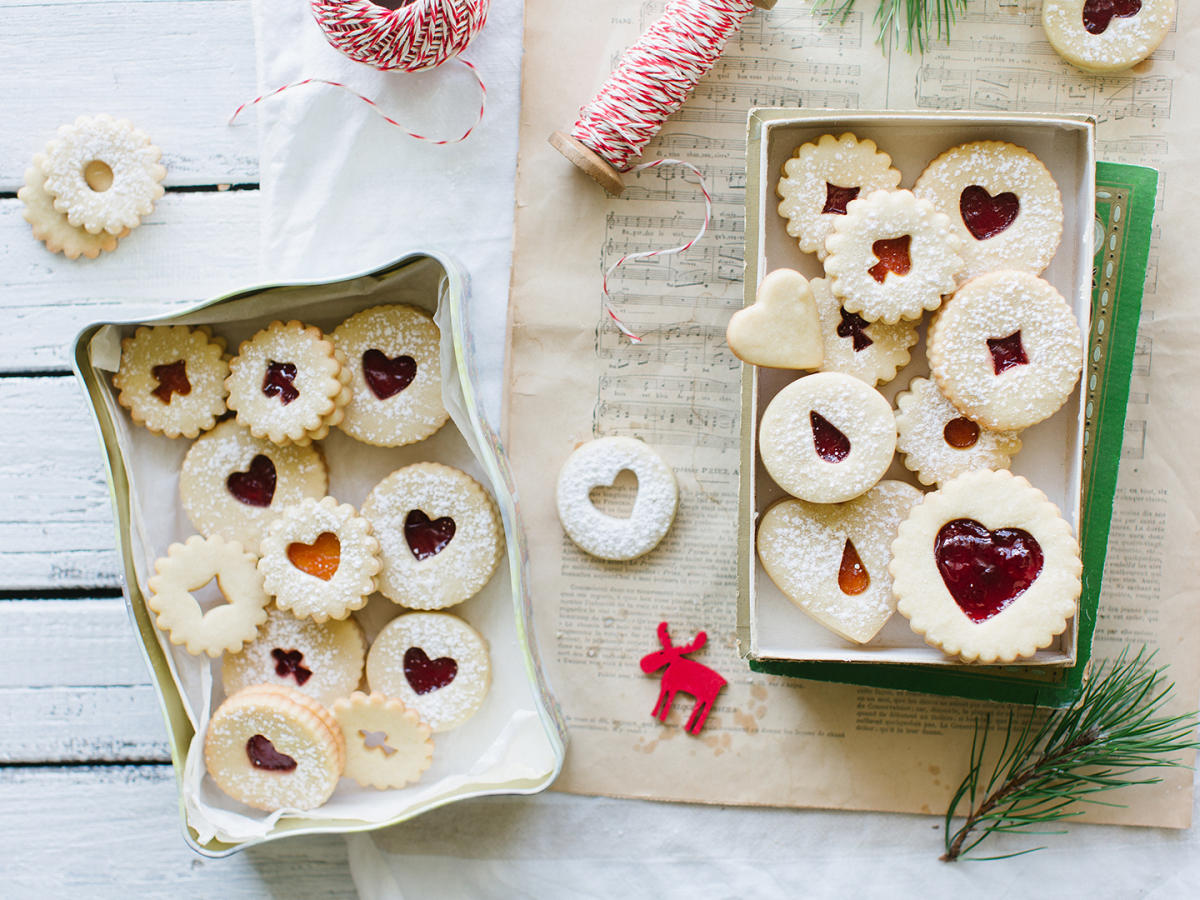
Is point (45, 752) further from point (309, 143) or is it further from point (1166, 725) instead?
point (1166, 725)

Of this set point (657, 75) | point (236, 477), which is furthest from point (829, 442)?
point (236, 477)

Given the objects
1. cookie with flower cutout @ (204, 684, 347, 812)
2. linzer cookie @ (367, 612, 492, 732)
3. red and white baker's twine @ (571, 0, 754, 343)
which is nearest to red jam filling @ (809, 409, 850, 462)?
red and white baker's twine @ (571, 0, 754, 343)

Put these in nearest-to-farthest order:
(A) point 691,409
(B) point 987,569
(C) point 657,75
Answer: (B) point 987,569
(C) point 657,75
(A) point 691,409

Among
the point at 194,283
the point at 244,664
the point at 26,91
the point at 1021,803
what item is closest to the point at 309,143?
the point at 194,283

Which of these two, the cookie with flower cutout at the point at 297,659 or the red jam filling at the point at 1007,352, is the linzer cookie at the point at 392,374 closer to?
the cookie with flower cutout at the point at 297,659

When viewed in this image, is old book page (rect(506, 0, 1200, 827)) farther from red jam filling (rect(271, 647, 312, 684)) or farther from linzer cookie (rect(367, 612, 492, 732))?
red jam filling (rect(271, 647, 312, 684))

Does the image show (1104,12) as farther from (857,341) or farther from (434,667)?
(434,667)
